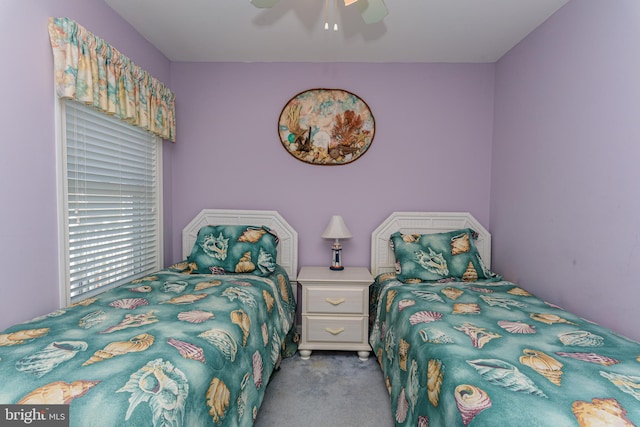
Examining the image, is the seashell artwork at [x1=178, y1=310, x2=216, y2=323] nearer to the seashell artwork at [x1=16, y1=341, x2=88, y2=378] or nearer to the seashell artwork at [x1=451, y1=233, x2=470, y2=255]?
the seashell artwork at [x1=16, y1=341, x2=88, y2=378]

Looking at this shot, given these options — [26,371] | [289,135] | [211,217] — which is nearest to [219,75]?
[289,135]

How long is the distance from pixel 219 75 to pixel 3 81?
172cm

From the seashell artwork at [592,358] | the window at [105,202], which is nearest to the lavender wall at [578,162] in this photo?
the seashell artwork at [592,358]

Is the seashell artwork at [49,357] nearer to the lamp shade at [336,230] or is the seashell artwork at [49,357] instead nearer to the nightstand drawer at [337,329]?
the nightstand drawer at [337,329]

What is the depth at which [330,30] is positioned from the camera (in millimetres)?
2363

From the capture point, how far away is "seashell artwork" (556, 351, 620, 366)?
122 cm

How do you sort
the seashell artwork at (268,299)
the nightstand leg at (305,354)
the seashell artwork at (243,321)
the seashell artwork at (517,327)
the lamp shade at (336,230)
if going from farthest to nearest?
the lamp shade at (336,230) < the nightstand leg at (305,354) < the seashell artwork at (268,299) < the seashell artwork at (243,321) < the seashell artwork at (517,327)

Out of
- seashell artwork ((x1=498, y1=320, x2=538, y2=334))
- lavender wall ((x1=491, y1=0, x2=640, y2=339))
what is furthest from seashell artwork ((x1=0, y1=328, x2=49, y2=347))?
lavender wall ((x1=491, y1=0, x2=640, y2=339))

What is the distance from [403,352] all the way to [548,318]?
0.75 metres

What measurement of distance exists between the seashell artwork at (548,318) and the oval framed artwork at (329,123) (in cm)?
178

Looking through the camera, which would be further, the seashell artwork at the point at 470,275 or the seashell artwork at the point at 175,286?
the seashell artwork at the point at 470,275

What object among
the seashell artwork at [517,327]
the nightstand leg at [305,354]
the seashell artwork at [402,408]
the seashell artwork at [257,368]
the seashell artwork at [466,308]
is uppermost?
the seashell artwork at [517,327]

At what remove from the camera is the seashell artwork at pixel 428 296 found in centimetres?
200

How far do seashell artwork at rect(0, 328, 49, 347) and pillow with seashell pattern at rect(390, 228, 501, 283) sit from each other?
2.10 m
